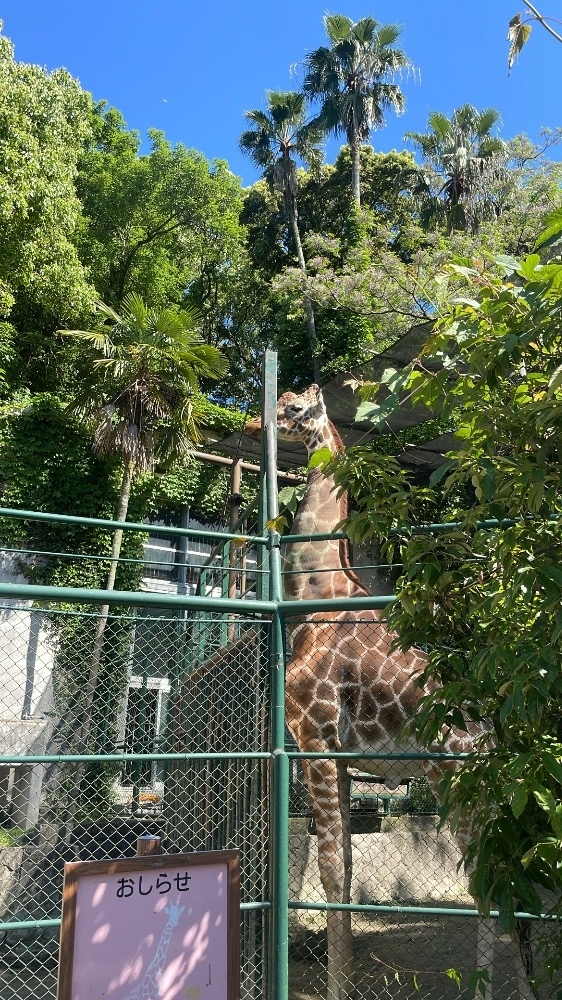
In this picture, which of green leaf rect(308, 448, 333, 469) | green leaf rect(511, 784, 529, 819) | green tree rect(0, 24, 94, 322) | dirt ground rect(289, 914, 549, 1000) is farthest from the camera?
green tree rect(0, 24, 94, 322)

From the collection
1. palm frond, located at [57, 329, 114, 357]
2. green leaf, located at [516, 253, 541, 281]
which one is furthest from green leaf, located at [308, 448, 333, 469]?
palm frond, located at [57, 329, 114, 357]

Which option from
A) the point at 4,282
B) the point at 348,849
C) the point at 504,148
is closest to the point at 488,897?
the point at 348,849

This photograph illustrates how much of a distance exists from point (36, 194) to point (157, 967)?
13.5 m

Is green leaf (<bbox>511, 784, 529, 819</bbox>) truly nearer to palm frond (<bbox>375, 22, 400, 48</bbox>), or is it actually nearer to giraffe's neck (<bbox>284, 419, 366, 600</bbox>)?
giraffe's neck (<bbox>284, 419, 366, 600</bbox>)

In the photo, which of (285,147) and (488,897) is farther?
(285,147)

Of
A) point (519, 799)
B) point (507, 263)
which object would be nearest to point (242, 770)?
point (519, 799)

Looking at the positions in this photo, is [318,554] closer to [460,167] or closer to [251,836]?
[251,836]

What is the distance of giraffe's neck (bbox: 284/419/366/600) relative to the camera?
5.12m

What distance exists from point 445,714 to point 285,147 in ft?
79.9

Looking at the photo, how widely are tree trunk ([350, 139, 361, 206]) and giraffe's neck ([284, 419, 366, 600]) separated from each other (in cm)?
1936

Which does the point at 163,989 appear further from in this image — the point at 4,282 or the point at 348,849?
the point at 4,282

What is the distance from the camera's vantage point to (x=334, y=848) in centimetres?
422

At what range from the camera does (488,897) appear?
2.16m

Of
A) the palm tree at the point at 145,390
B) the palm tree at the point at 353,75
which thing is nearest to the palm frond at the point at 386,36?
the palm tree at the point at 353,75
